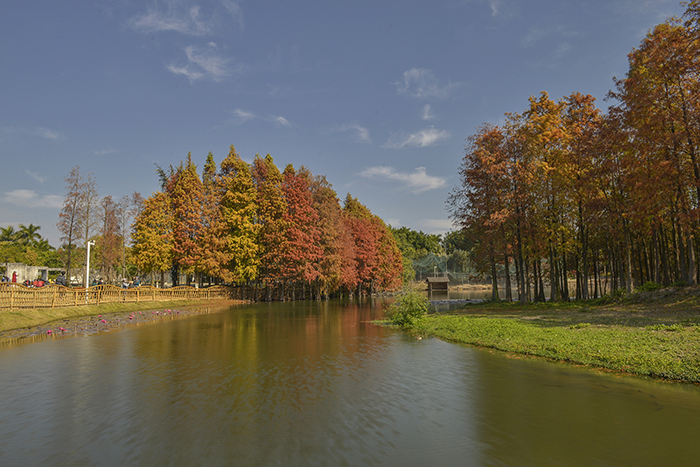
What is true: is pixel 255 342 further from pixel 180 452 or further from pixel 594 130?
pixel 594 130

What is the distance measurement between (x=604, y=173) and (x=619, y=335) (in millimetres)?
14695

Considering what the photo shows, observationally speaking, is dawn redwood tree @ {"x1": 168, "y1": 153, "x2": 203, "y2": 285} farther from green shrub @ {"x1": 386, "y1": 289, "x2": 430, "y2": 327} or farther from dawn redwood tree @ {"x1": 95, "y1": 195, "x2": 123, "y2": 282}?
green shrub @ {"x1": 386, "y1": 289, "x2": 430, "y2": 327}

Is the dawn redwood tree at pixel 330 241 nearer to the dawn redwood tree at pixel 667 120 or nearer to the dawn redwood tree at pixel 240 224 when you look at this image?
the dawn redwood tree at pixel 240 224

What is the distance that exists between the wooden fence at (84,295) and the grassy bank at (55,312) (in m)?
0.68

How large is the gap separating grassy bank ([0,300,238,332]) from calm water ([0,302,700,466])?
9.11m

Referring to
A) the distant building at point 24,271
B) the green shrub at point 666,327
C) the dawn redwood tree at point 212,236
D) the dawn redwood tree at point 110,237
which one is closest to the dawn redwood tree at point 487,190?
the green shrub at point 666,327

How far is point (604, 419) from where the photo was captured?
6.83 m

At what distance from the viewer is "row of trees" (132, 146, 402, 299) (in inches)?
1698

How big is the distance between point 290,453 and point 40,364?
34.2 ft

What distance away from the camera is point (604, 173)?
23.6 meters

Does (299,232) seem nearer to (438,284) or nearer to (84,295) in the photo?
(84,295)

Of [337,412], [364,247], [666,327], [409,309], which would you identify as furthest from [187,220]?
[666,327]

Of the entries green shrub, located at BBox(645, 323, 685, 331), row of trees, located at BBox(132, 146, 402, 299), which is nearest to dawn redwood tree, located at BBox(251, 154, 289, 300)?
row of trees, located at BBox(132, 146, 402, 299)

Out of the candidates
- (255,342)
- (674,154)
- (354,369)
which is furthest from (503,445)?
(674,154)
